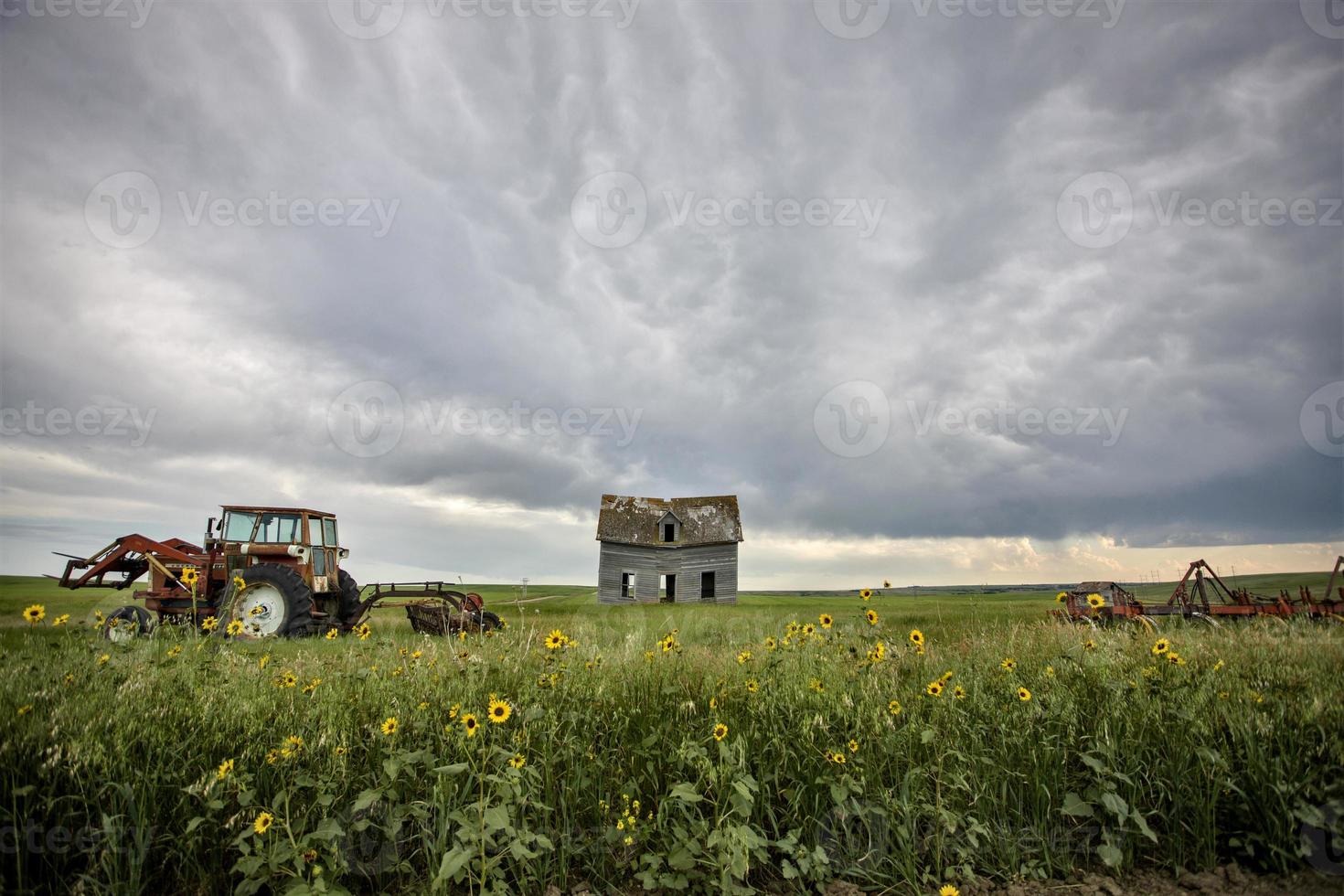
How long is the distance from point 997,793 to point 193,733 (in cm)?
523

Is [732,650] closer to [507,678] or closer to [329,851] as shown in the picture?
[507,678]

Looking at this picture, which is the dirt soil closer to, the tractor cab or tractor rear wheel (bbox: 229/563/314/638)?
tractor rear wheel (bbox: 229/563/314/638)

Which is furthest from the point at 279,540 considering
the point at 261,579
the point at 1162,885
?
the point at 1162,885

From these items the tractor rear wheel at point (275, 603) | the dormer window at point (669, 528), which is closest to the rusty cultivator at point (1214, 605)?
the tractor rear wheel at point (275, 603)

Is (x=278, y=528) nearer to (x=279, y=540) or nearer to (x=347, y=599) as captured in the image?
(x=279, y=540)

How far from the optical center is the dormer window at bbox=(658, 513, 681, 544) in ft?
112

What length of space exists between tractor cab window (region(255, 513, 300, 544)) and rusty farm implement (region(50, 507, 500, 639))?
2 centimetres

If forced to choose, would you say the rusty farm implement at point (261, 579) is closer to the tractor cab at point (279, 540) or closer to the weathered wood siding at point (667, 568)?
the tractor cab at point (279, 540)

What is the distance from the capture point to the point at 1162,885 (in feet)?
10.9

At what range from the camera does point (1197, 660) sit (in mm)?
5402

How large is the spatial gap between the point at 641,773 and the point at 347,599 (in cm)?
1464

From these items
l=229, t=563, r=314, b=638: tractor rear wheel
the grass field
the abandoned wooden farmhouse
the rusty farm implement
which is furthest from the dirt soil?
the abandoned wooden farmhouse

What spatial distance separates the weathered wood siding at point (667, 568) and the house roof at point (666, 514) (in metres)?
0.51

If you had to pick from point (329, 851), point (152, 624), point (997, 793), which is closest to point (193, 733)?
point (329, 851)
